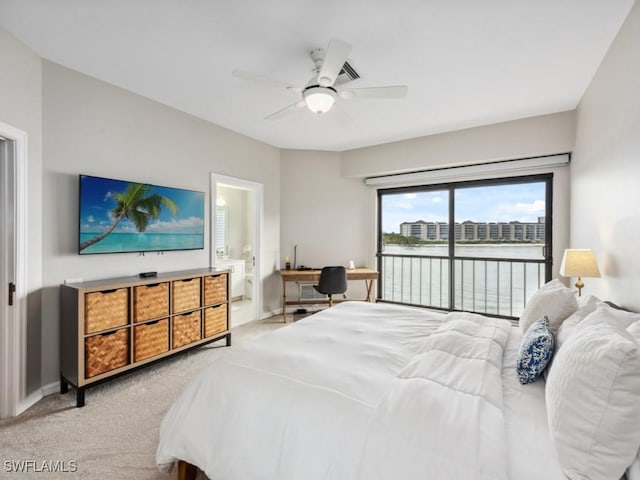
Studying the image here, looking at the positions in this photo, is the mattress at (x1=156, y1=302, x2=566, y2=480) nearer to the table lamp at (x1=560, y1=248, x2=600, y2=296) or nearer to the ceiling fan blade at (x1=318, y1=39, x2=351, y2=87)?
the table lamp at (x1=560, y1=248, x2=600, y2=296)

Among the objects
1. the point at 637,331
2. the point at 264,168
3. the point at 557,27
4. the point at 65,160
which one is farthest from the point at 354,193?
the point at 637,331

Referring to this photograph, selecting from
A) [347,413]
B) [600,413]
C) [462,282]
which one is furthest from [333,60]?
[462,282]

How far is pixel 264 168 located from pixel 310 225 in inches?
44.8

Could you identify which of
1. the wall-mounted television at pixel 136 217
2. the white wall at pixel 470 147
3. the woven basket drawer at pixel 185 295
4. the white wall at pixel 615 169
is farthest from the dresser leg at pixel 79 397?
the white wall at pixel 470 147

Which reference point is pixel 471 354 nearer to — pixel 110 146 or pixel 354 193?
pixel 110 146

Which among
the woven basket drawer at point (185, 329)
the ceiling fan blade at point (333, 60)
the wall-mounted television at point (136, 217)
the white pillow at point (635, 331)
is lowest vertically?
the woven basket drawer at point (185, 329)

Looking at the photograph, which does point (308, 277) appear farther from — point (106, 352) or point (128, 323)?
point (106, 352)

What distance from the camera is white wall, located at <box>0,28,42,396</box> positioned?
7.01 feet

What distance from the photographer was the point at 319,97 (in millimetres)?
2262

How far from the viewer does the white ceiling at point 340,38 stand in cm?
188

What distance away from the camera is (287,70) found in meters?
2.59

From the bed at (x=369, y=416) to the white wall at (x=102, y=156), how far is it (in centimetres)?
180

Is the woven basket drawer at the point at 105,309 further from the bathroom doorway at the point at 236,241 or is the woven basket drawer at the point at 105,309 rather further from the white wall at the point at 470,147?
the white wall at the point at 470,147

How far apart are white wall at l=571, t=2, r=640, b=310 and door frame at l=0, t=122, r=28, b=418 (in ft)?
12.9
